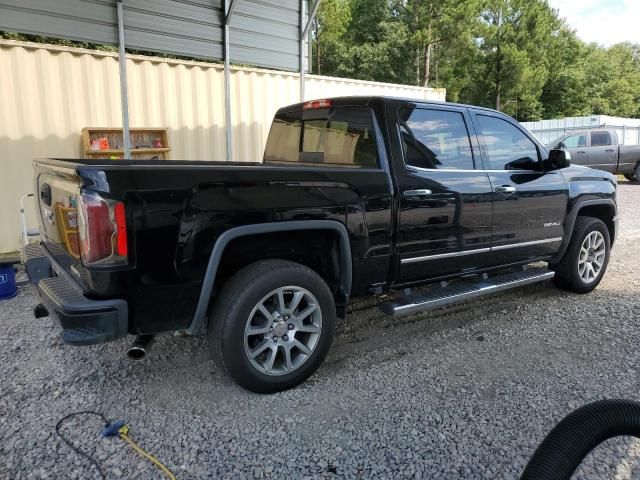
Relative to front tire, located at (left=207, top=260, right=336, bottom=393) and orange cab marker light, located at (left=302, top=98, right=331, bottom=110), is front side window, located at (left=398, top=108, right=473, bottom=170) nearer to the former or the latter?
orange cab marker light, located at (left=302, top=98, right=331, bottom=110)

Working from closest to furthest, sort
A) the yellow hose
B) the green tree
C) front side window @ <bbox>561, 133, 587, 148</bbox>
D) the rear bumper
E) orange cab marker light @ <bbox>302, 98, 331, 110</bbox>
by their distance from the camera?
the yellow hose, the rear bumper, orange cab marker light @ <bbox>302, 98, 331, 110</bbox>, front side window @ <bbox>561, 133, 587, 148</bbox>, the green tree

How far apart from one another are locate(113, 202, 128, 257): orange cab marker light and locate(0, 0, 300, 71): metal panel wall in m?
4.82

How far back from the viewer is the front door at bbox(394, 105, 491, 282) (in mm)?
3684

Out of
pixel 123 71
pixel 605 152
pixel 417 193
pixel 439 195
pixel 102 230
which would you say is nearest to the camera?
pixel 102 230

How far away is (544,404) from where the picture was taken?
310 centimetres

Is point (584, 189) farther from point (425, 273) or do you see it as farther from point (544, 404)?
point (544, 404)

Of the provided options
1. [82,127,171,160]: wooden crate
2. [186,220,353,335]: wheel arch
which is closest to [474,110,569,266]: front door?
[186,220,353,335]: wheel arch

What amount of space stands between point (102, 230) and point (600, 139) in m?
18.0

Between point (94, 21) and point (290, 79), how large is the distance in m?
3.48

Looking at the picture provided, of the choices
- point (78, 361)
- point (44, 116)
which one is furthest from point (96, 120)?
point (78, 361)

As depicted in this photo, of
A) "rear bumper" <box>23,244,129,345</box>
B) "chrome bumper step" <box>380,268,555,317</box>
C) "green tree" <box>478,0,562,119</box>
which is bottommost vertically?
"chrome bumper step" <box>380,268,555,317</box>

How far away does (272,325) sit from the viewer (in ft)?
10.2

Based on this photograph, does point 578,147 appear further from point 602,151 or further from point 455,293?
point 455,293

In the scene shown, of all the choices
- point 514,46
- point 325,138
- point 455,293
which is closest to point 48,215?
point 325,138
